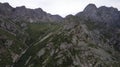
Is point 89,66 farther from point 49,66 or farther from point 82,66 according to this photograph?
point 49,66

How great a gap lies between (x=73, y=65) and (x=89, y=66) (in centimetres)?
1603

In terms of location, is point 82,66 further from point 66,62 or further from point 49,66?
point 49,66

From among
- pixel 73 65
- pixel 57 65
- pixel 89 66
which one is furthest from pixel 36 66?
pixel 89 66

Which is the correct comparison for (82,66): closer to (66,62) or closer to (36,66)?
(66,62)

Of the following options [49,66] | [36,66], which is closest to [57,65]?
[49,66]

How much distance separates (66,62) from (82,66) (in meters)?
15.5

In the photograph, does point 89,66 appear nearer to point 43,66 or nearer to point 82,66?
point 82,66

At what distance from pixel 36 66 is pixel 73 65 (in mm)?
34761

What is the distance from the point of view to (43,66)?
19775cm

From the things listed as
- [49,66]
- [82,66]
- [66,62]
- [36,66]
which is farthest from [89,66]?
[36,66]

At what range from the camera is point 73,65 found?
7697 inches

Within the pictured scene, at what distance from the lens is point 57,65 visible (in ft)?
647

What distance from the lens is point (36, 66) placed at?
200 m

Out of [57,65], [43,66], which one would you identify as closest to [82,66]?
[57,65]
